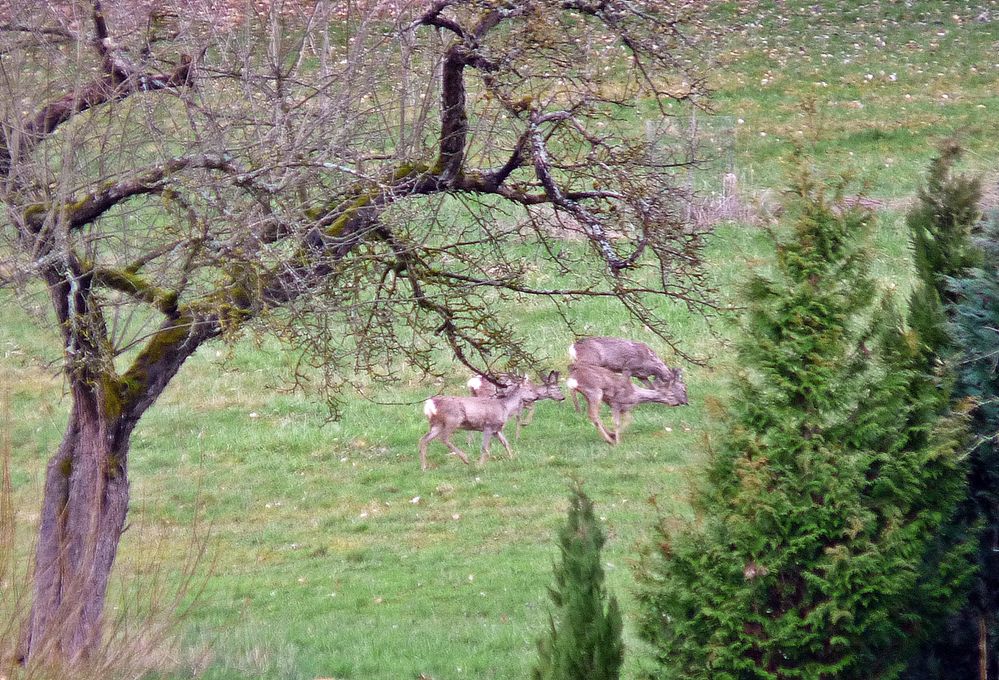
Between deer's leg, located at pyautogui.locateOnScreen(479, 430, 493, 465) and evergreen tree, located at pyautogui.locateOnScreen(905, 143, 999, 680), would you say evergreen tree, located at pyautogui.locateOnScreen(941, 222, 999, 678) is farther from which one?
deer's leg, located at pyautogui.locateOnScreen(479, 430, 493, 465)

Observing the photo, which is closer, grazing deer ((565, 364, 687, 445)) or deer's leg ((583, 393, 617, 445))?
deer's leg ((583, 393, 617, 445))

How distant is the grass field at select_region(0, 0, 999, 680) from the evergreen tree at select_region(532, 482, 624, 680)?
22.4 inches

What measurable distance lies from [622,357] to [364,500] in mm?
4368

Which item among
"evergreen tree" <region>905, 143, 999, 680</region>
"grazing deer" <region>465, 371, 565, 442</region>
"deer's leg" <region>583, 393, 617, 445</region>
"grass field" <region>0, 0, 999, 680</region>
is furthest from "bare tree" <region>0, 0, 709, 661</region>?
"grazing deer" <region>465, 371, 565, 442</region>

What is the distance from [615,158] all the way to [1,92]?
388 centimetres

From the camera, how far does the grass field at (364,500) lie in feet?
29.8

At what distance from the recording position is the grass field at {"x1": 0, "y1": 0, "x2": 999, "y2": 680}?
9078 mm

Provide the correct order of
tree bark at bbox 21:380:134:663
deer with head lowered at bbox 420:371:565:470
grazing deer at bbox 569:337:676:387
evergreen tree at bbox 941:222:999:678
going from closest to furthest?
evergreen tree at bbox 941:222:999:678 < tree bark at bbox 21:380:134:663 < deer with head lowered at bbox 420:371:565:470 < grazing deer at bbox 569:337:676:387

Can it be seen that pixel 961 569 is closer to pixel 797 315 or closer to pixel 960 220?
pixel 797 315

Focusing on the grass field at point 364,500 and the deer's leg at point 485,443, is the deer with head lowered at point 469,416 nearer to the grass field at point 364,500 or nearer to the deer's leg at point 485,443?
the deer's leg at point 485,443

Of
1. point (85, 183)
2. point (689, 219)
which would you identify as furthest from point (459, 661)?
point (85, 183)

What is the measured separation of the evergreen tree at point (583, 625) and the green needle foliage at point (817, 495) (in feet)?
1.27

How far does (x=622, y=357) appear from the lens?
16250 mm

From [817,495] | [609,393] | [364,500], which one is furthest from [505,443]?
[817,495]
